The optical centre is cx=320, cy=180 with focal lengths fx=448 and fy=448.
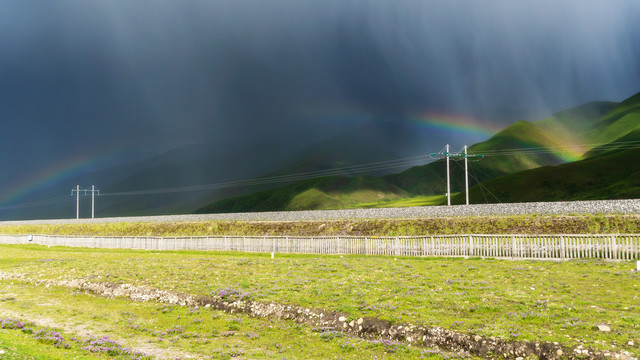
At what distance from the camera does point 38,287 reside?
87.5 ft

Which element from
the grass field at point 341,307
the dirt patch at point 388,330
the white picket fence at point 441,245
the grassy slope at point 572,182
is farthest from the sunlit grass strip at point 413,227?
the grassy slope at point 572,182

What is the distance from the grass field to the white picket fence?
232cm

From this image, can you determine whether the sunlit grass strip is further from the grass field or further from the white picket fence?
the grass field

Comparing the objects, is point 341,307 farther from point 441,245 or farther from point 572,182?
point 572,182

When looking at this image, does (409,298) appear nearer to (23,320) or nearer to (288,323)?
(288,323)

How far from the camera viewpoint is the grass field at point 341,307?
13.3 metres

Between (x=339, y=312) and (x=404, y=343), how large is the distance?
3279mm

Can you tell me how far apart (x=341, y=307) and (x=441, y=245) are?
20831 mm

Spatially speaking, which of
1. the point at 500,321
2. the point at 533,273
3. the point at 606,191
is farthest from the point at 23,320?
the point at 606,191

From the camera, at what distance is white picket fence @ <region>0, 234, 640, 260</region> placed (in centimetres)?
2811

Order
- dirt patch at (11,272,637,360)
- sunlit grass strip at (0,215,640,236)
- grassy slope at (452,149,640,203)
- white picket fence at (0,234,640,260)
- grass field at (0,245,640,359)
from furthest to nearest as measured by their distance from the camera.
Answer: grassy slope at (452,149,640,203) < sunlit grass strip at (0,215,640,236) < white picket fence at (0,234,640,260) < grass field at (0,245,640,359) < dirt patch at (11,272,637,360)

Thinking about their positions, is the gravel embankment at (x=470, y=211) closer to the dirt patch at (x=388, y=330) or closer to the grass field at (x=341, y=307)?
the grass field at (x=341, y=307)

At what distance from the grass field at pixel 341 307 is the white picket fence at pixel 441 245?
232 centimetres

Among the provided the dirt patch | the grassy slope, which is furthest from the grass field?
the grassy slope
